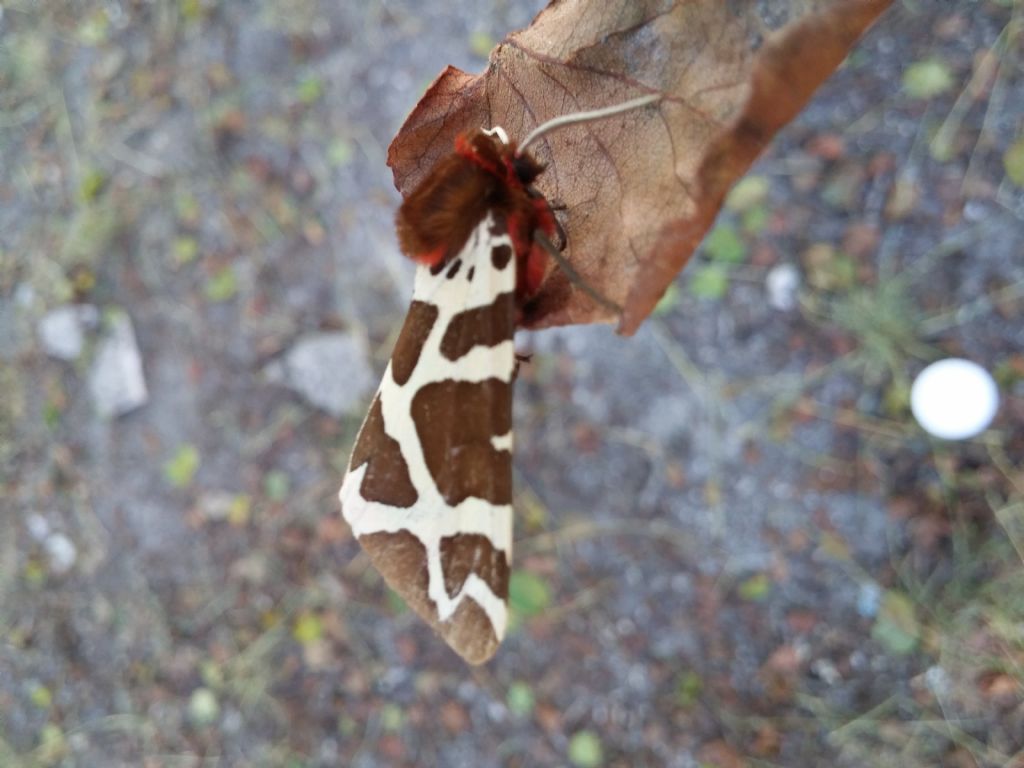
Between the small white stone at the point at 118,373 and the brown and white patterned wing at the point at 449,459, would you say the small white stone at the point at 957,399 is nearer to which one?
the brown and white patterned wing at the point at 449,459

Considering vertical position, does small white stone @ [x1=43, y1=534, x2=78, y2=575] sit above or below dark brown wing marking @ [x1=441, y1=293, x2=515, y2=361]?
below

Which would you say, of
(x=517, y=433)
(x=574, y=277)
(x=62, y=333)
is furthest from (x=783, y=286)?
(x=62, y=333)

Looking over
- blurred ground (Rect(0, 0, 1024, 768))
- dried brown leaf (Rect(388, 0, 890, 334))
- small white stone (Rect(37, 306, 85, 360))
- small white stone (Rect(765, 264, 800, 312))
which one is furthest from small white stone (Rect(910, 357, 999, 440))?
small white stone (Rect(37, 306, 85, 360))

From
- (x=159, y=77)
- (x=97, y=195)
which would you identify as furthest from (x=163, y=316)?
(x=159, y=77)

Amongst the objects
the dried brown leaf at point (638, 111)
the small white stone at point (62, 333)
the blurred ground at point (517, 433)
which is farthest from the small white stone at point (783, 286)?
the small white stone at point (62, 333)

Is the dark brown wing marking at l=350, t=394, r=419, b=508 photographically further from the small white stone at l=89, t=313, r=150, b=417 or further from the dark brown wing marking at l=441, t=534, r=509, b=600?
the small white stone at l=89, t=313, r=150, b=417

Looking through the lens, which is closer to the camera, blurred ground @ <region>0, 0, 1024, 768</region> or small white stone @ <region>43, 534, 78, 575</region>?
blurred ground @ <region>0, 0, 1024, 768</region>
